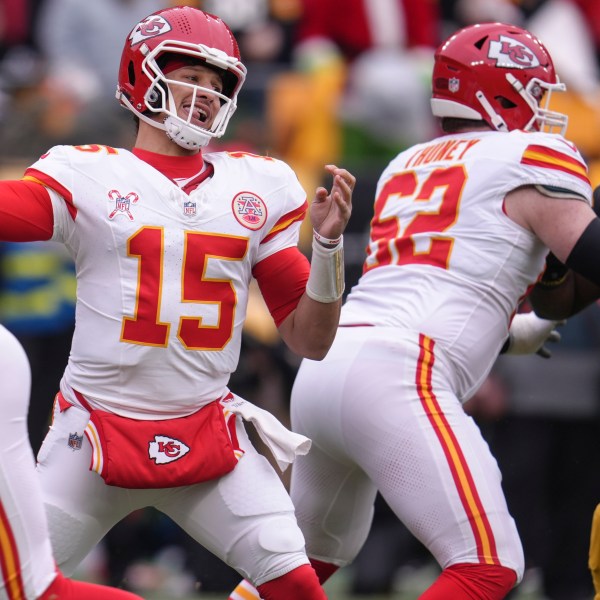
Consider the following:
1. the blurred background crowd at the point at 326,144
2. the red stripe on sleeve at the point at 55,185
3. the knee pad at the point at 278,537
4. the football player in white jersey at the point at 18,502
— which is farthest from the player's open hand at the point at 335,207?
the blurred background crowd at the point at 326,144

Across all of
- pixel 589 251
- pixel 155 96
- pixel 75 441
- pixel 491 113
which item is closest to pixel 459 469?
pixel 589 251

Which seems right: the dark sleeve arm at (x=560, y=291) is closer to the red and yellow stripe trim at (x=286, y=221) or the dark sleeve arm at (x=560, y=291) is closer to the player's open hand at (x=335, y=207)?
the red and yellow stripe trim at (x=286, y=221)

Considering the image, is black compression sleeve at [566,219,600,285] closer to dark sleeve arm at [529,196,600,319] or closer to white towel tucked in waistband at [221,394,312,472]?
dark sleeve arm at [529,196,600,319]

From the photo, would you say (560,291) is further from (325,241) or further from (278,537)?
(278,537)

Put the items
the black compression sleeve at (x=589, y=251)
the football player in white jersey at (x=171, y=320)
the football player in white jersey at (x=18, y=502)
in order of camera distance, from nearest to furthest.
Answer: the football player in white jersey at (x=18, y=502), the football player in white jersey at (x=171, y=320), the black compression sleeve at (x=589, y=251)

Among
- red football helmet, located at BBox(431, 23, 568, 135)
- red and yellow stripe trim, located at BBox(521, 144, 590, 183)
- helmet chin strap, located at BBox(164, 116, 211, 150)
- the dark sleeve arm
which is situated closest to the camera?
helmet chin strap, located at BBox(164, 116, 211, 150)

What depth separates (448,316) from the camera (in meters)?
4.65

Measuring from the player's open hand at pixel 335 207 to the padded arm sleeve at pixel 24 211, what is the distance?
0.71 m

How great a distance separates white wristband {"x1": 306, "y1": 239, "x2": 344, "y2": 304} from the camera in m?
4.09

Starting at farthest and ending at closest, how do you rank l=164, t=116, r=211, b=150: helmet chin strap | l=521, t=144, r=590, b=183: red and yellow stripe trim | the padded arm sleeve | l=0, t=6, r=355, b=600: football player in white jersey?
l=521, t=144, r=590, b=183: red and yellow stripe trim → l=164, t=116, r=211, b=150: helmet chin strap → l=0, t=6, r=355, b=600: football player in white jersey → the padded arm sleeve

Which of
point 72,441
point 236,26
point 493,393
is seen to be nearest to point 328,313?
point 72,441

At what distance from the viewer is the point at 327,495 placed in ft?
16.0

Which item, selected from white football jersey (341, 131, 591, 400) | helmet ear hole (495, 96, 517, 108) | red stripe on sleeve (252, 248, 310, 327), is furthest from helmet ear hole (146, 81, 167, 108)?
helmet ear hole (495, 96, 517, 108)

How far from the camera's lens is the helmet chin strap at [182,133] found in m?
4.19
